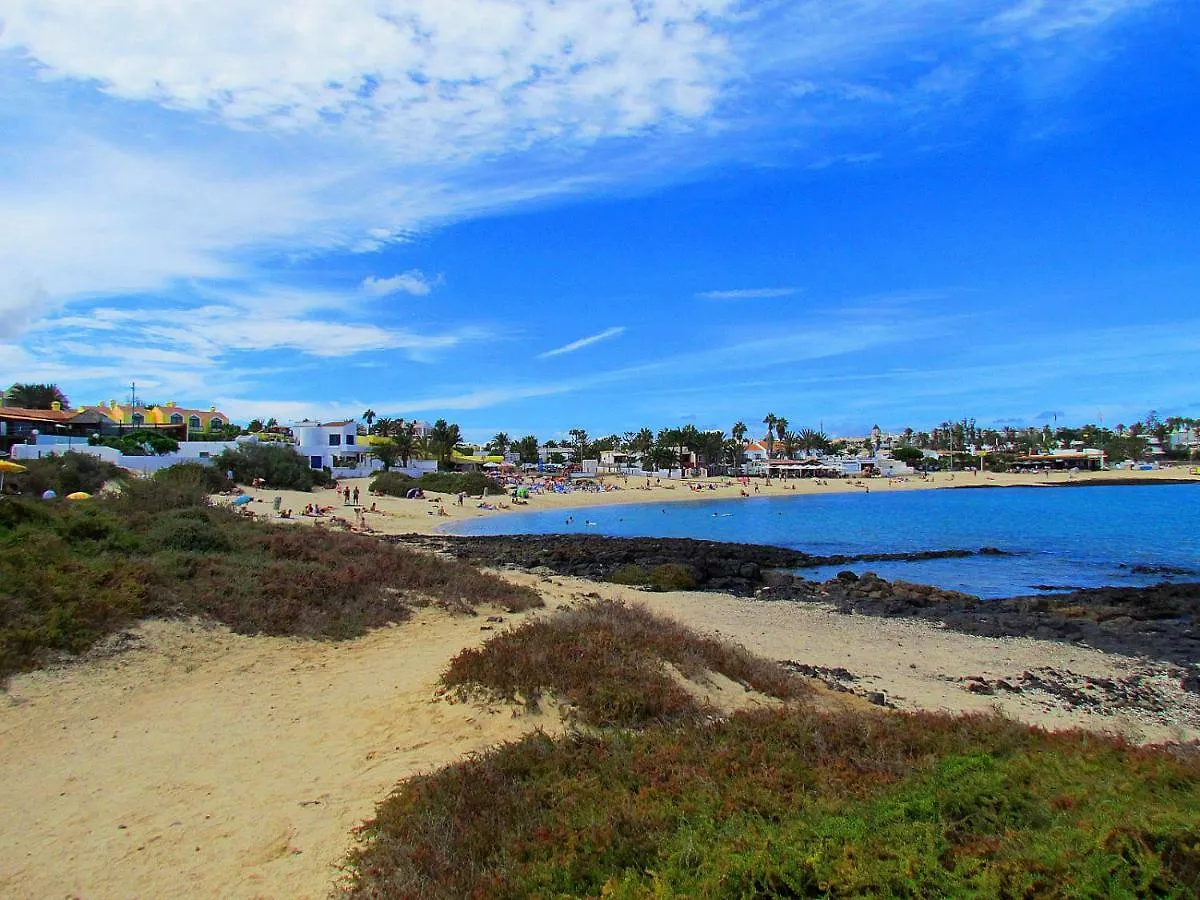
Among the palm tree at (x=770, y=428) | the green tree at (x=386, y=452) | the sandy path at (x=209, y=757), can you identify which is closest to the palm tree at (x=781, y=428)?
the palm tree at (x=770, y=428)

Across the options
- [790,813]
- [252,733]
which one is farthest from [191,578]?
[790,813]

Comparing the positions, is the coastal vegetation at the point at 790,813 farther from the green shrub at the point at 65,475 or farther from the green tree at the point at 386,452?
the green tree at the point at 386,452

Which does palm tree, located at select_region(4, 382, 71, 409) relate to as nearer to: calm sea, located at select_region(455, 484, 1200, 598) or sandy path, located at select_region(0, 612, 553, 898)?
calm sea, located at select_region(455, 484, 1200, 598)

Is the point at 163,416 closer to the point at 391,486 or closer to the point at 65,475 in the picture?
the point at 391,486

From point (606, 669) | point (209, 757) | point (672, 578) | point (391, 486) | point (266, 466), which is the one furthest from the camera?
point (391, 486)

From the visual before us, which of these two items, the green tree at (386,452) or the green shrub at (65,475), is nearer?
the green shrub at (65,475)

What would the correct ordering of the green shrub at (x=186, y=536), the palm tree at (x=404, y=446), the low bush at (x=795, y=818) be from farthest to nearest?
the palm tree at (x=404, y=446) < the green shrub at (x=186, y=536) < the low bush at (x=795, y=818)

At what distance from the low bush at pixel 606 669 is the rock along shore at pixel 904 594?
10162 millimetres

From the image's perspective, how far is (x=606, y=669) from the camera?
29.6 feet

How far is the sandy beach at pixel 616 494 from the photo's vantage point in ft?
160

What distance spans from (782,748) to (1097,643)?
1530 centimetres

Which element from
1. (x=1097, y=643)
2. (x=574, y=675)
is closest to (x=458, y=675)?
(x=574, y=675)

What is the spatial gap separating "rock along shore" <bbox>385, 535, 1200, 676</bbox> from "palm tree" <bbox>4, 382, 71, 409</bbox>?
67.9 meters

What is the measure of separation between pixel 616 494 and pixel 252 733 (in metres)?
81.7
